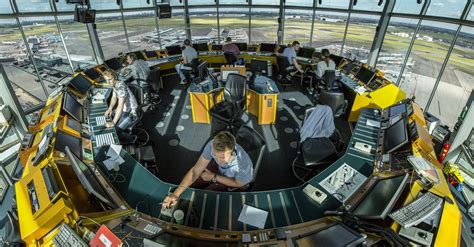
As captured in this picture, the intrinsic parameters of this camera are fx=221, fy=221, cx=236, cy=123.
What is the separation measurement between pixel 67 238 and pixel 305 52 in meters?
8.20

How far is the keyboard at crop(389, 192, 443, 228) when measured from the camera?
187cm

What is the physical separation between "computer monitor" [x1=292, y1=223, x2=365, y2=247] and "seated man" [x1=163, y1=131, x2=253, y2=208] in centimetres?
88

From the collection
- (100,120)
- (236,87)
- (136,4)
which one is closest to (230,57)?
(236,87)

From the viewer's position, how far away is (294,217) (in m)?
2.23

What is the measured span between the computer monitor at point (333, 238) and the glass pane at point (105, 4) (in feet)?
26.7

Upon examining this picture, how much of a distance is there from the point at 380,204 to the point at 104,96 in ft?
16.5

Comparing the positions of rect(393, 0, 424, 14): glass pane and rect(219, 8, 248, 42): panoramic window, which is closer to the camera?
rect(393, 0, 424, 14): glass pane

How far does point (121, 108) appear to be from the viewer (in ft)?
12.3

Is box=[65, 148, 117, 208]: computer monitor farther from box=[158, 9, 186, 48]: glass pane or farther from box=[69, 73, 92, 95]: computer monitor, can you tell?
box=[158, 9, 186, 48]: glass pane

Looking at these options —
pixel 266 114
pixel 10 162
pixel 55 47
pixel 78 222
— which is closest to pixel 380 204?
pixel 78 222

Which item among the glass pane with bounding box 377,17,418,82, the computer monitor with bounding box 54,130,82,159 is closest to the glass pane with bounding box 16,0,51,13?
the computer monitor with bounding box 54,130,82,159

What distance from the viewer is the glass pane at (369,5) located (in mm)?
6705

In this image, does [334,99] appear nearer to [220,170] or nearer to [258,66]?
[258,66]

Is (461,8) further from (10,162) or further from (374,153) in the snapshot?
(10,162)
